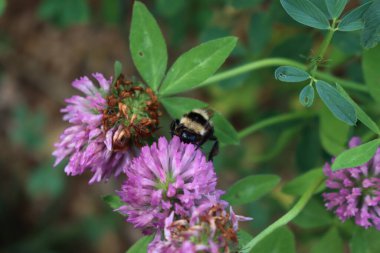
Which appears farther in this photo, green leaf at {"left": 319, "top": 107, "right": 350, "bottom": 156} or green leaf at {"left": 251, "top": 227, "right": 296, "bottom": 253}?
green leaf at {"left": 319, "top": 107, "right": 350, "bottom": 156}

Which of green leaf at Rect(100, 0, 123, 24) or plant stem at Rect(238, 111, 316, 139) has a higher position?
green leaf at Rect(100, 0, 123, 24)

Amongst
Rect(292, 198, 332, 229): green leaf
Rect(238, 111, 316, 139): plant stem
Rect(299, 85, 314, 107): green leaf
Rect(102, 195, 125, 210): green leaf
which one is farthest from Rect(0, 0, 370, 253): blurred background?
Rect(102, 195, 125, 210): green leaf

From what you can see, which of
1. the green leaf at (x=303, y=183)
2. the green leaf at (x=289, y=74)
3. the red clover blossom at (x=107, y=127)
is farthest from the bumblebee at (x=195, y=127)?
the green leaf at (x=303, y=183)

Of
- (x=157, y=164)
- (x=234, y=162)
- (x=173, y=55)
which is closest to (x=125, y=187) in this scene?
(x=157, y=164)

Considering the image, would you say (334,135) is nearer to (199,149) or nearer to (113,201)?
(199,149)

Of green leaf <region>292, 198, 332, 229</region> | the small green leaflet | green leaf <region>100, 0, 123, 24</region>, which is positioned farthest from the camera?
green leaf <region>100, 0, 123, 24</region>

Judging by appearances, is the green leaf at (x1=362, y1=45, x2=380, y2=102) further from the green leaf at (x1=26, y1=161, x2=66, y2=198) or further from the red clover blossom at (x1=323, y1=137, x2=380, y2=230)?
the green leaf at (x1=26, y1=161, x2=66, y2=198)
